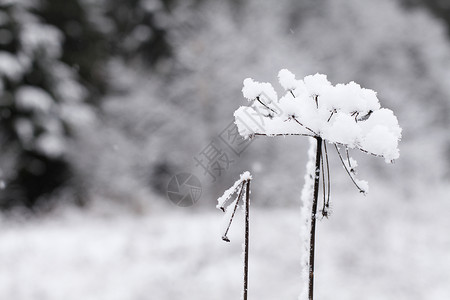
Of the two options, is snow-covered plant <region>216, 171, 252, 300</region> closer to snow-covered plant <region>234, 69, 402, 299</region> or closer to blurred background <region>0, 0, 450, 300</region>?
snow-covered plant <region>234, 69, 402, 299</region>

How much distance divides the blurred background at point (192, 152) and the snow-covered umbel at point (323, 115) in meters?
4.61

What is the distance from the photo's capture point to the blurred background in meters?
6.13

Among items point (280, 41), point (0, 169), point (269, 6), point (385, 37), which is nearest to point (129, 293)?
point (0, 169)

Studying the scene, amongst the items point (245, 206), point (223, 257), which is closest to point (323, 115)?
point (245, 206)

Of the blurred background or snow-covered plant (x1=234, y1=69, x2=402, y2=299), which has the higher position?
the blurred background

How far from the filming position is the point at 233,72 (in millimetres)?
13500

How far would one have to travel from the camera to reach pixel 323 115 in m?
0.73

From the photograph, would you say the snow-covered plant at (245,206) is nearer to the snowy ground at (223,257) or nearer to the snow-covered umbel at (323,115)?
the snow-covered umbel at (323,115)

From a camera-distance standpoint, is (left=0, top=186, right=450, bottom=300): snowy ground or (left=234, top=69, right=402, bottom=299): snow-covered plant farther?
(left=0, top=186, right=450, bottom=300): snowy ground

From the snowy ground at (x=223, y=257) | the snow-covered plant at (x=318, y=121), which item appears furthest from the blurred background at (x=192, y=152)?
the snow-covered plant at (x=318, y=121)

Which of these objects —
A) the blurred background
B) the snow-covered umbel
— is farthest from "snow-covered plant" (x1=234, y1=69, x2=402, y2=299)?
the blurred background

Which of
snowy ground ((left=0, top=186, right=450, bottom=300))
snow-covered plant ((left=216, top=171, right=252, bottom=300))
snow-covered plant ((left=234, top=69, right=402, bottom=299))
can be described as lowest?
snow-covered plant ((left=216, top=171, right=252, bottom=300))

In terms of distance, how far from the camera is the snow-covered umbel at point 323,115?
0.66 metres

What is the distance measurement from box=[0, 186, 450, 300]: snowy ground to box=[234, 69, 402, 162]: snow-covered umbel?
4.95 metres
